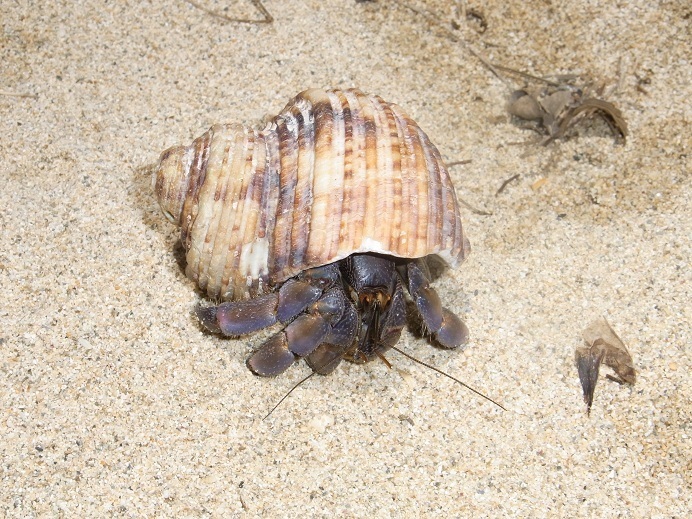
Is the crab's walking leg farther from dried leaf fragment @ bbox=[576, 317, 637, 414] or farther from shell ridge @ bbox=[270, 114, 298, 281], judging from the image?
dried leaf fragment @ bbox=[576, 317, 637, 414]

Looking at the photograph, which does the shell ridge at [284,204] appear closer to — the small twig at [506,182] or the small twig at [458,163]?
the small twig at [458,163]

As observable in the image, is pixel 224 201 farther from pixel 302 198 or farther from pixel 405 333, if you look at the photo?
pixel 405 333

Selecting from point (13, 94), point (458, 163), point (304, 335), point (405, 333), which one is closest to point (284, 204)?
point (304, 335)

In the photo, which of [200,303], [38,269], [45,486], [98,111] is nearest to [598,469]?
[200,303]

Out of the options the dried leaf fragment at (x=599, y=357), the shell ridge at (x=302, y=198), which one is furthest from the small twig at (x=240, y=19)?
the dried leaf fragment at (x=599, y=357)

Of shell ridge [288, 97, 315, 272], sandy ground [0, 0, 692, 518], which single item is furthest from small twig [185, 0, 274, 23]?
shell ridge [288, 97, 315, 272]

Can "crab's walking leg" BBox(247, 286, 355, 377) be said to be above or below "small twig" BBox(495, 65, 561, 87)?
below

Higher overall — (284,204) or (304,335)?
(284,204)
